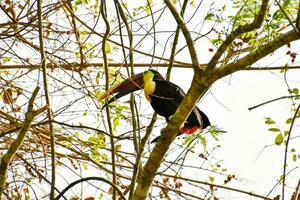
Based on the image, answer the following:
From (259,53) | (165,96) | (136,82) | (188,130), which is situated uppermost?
(136,82)

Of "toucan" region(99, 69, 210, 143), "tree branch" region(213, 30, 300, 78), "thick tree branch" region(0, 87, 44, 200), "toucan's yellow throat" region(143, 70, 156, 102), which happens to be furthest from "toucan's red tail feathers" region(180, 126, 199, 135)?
"thick tree branch" region(0, 87, 44, 200)

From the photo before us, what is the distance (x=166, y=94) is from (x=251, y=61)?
257cm

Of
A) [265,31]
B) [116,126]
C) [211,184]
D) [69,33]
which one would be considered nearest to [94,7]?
[69,33]

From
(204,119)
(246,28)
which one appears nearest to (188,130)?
(204,119)

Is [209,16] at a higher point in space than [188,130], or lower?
lower

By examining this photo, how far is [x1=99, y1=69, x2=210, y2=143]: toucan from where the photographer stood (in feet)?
16.3

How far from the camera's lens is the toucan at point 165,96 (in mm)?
4961

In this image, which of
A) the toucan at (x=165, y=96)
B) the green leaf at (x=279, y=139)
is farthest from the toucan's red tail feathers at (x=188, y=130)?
the green leaf at (x=279, y=139)

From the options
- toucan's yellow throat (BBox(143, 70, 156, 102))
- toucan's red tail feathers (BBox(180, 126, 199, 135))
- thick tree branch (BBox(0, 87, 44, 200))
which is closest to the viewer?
thick tree branch (BBox(0, 87, 44, 200))

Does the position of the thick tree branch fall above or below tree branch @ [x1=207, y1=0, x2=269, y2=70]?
below

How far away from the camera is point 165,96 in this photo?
5.27 meters

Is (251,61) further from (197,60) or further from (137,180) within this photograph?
(137,180)

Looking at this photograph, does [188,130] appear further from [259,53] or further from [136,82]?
[259,53]

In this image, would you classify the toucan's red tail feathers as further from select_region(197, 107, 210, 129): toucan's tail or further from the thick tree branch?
the thick tree branch
